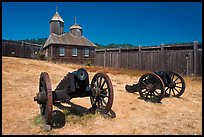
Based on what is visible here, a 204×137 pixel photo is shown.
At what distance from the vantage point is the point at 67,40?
1048 inches

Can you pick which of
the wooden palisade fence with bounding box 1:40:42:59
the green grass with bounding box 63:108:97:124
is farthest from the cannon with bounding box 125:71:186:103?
the wooden palisade fence with bounding box 1:40:42:59

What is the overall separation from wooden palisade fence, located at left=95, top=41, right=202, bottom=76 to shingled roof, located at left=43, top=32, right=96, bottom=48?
674cm

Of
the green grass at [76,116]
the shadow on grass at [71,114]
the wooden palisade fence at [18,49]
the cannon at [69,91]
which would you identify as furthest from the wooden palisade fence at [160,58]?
the green grass at [76,116]

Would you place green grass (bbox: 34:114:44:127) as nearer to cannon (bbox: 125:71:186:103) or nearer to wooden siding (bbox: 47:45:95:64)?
cannon (bbox: 125:71:186:103)

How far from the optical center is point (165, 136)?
14.7 feet

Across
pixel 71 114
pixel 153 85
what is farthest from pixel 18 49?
pixel 71 114

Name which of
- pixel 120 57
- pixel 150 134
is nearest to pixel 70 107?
pixel 150 134

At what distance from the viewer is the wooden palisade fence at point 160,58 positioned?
564 inches

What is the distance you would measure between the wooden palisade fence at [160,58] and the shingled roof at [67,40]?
6.74m

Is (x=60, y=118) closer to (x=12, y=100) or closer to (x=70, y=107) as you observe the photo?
(x=70, y=107)

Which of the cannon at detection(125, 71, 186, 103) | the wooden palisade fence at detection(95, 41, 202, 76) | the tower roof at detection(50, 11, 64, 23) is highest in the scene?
the tower roof at detection(50, 11, 64, 23)

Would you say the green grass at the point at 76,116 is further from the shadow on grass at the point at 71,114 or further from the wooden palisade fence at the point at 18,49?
the wooden palisade fence at the point at 18,49

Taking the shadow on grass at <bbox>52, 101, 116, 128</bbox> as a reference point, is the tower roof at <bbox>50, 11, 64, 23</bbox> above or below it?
above

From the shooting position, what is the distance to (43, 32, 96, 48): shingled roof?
83.8 ft
